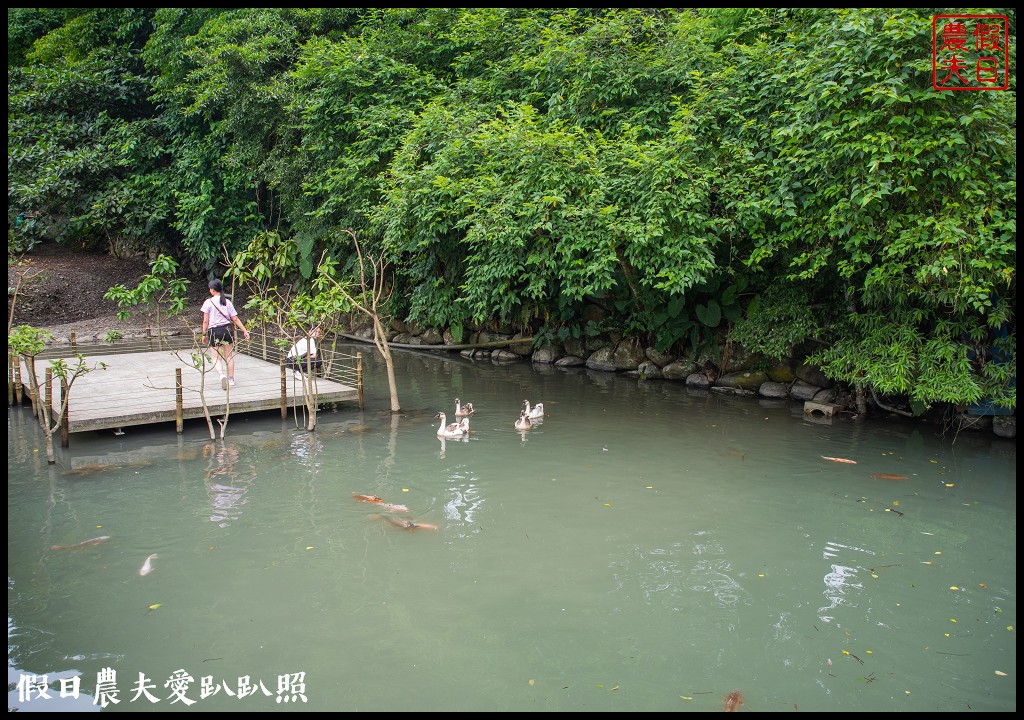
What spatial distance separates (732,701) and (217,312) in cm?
861

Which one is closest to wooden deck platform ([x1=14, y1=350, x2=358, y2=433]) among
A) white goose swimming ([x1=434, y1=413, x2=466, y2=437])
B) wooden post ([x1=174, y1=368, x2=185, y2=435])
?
wooden post ([x1=174, y1=368, x2=185, y2=435])

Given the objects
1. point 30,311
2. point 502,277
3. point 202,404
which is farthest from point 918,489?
point 30,311

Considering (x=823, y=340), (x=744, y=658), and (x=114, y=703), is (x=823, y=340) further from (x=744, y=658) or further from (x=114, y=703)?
(x=114, y=703)

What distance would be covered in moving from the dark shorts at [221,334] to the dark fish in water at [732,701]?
833cm

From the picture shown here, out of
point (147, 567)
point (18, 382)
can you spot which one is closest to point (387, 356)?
point (147, 567)

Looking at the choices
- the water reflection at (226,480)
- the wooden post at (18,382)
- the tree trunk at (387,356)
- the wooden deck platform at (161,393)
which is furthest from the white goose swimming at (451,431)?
the wooden post at (18,382)

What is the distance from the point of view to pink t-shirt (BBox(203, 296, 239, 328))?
34.5 feet

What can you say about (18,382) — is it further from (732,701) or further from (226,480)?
(732,701)

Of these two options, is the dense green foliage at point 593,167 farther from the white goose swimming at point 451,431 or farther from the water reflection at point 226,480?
the white goose swimming at point 451,431

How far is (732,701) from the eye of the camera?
4473 millimetres

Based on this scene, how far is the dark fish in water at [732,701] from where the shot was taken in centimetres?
441

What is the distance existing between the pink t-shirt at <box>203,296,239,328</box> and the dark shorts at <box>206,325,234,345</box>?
6 cm

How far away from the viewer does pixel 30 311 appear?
19.5m

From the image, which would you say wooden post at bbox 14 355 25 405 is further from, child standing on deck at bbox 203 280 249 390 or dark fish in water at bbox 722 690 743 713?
dark fish in water at bbox 722 690 743 713
